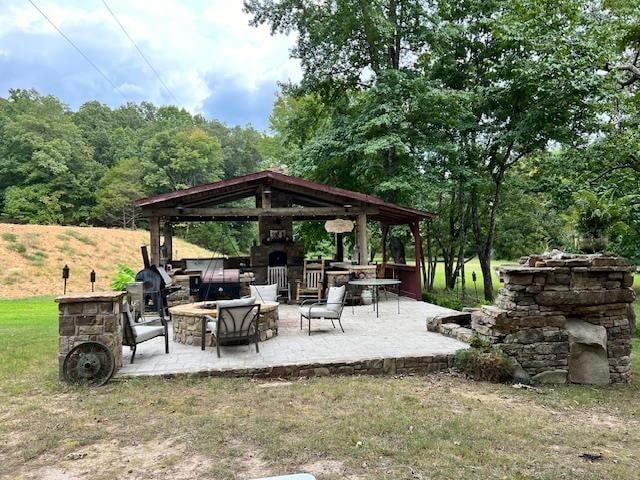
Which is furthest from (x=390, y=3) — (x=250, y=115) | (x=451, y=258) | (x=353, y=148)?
(x=250, y=115)

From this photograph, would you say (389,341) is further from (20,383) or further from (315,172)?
(315,172)

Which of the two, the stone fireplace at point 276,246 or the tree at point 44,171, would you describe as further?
the tree at point 44,171

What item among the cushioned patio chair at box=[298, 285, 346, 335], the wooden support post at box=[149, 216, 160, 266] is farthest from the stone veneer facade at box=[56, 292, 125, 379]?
the wooden support post at box=[149, 216, 160, 266]

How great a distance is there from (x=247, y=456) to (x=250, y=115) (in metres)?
56.2

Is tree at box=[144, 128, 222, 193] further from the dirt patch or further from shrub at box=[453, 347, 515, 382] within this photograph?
the dirt patch

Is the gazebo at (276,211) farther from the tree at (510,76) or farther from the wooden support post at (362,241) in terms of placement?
the tree at (510,76)

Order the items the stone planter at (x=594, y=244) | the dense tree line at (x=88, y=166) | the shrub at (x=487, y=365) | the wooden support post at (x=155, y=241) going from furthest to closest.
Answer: the dense tree line at (x=88, y=166) → the wooden support post at (x=155, y=241) → the stone planter at (x=594, y=244) → the shrub at (x=487, y=365)

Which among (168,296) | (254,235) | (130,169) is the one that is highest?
(130,169)

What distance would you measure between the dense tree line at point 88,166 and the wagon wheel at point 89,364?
72.6 ft

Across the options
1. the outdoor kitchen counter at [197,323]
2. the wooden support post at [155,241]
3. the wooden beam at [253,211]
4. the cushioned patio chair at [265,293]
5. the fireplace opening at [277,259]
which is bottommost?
the outdoor kitchen counter at [197,323]

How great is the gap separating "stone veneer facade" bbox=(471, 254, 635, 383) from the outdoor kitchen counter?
9.72ft

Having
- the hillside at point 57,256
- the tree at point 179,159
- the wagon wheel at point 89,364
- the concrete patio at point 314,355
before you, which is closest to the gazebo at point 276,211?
the concrete patio at point 314,355

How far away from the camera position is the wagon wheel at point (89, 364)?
448 cm

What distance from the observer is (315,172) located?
567 inches
